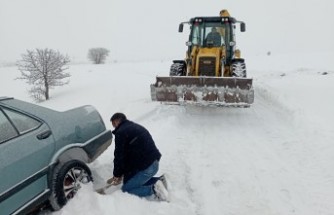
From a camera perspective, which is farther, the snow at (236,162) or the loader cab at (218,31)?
the loader cab at (218,31)

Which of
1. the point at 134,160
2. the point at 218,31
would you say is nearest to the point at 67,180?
the point at 134,160

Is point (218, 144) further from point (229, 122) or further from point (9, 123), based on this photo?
point (9, 123)

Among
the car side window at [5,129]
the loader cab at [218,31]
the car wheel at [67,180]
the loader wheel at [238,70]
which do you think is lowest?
the car wheel at [67,180]

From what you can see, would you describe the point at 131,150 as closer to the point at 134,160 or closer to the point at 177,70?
the point at 134,160

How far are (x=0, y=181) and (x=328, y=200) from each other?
159 inches

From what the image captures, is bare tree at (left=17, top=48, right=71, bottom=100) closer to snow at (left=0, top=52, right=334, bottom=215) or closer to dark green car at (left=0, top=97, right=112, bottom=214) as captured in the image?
snow at (left=0, top=52, right=334, bottom=215)

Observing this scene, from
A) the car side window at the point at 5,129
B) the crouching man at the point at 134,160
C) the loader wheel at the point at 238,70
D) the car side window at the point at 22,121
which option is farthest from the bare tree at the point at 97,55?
the car side window at the point at 5,129

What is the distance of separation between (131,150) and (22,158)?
1.49 meters

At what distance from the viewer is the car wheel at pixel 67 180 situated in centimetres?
432

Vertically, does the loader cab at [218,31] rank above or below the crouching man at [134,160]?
above

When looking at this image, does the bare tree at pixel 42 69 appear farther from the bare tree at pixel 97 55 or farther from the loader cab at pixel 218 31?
the bare tree at pixel 97 55

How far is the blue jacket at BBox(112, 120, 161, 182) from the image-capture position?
16.1 ft

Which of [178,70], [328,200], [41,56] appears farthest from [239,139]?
[41,56]

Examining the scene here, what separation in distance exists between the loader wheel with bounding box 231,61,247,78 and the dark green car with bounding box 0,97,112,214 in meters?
6.35
